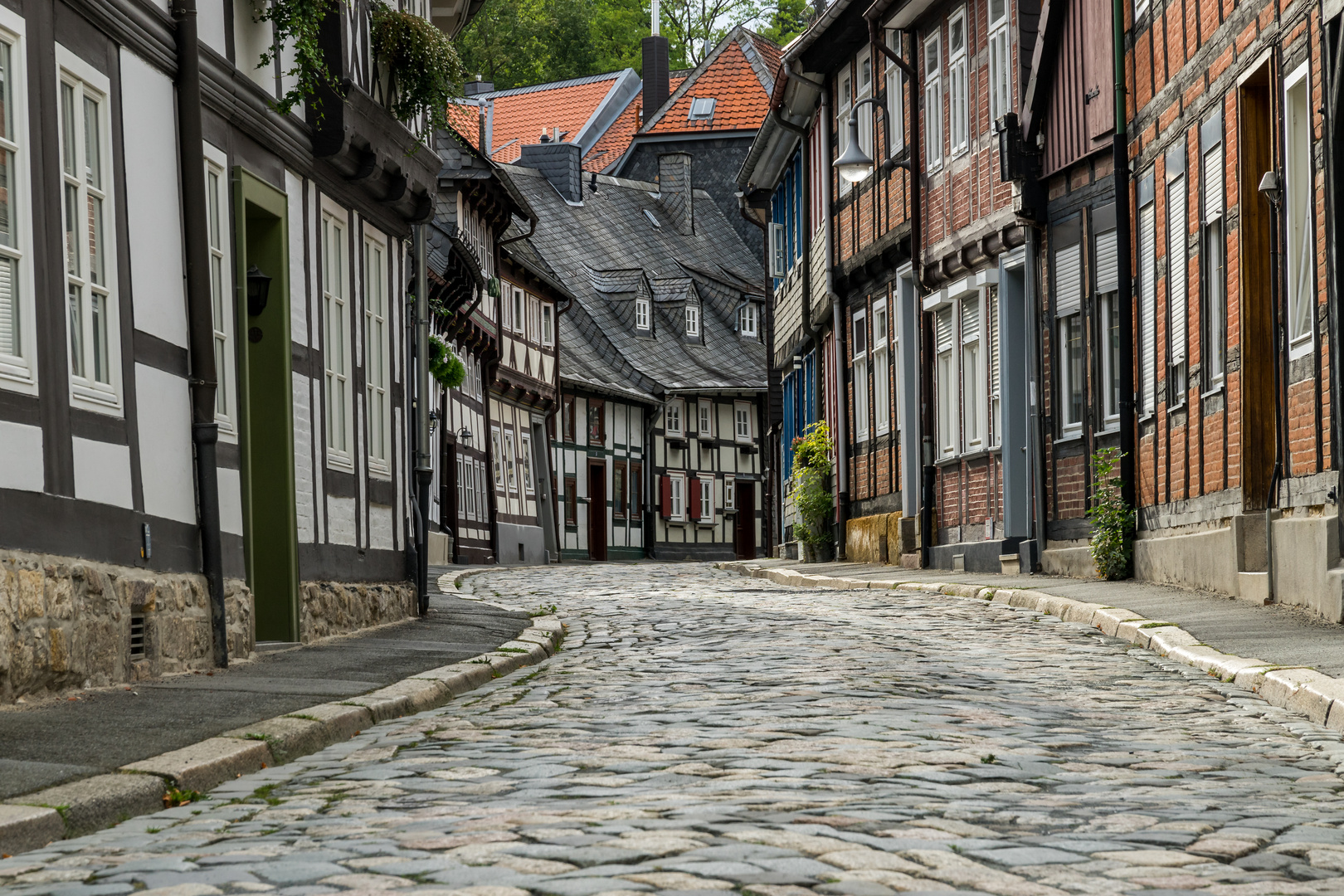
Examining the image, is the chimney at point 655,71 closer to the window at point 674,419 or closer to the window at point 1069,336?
the window at point 674,419

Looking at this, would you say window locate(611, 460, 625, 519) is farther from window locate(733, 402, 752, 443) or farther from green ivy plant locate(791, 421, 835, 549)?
green ivy plant locate(791, 421, 835, 549)

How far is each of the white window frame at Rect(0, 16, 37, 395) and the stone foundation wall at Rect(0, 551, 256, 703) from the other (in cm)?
87

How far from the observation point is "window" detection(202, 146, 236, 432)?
430 inches

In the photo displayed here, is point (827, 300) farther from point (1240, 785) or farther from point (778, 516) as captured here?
point (1240, 785)

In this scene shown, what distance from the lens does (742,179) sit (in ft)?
113

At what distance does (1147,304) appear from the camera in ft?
53.3

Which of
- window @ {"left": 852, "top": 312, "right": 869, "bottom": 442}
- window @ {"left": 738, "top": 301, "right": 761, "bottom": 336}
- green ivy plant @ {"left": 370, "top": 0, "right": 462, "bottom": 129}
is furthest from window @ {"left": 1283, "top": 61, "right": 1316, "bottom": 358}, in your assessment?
window @ {"left": 738, "top": 301, "right": 761, "bottom": 336}

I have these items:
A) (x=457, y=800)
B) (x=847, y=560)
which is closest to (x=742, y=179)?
(x=847, y=560)

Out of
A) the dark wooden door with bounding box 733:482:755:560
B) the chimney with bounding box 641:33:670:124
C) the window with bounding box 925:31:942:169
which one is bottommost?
the dark wooden door with bounding box 733:482:755:560

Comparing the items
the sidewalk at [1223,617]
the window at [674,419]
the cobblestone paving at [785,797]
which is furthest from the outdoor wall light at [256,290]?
the window at [674,419]

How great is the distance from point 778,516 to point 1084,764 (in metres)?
30.5

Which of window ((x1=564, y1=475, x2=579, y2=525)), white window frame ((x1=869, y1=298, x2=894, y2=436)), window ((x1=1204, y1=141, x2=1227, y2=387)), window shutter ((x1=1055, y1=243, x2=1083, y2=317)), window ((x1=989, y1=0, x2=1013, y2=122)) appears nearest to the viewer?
window ((x1=1204, y1=141, x2=1227, y2=387))

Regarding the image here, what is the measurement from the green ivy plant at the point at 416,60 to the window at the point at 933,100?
9.15 metres

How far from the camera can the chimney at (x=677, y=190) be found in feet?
196
